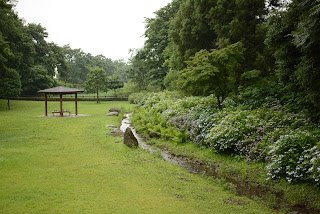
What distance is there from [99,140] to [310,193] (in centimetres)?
854

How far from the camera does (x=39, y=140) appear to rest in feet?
36.4

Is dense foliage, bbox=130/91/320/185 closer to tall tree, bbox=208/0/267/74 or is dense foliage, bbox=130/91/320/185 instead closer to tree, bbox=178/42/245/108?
tree, bbox=178/42/245/108

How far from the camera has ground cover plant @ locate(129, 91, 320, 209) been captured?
19.9 ft

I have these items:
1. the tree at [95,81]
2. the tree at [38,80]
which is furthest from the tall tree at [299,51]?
the tree at [38,80]

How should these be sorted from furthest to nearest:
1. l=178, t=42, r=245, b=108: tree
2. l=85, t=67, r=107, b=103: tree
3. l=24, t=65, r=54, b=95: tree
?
1. l=85, t=67, r=107, b=103: tree
2. l=24, t=65, r=54, b=95: tree
3. l=178, t=42, r=245, b=108: tree

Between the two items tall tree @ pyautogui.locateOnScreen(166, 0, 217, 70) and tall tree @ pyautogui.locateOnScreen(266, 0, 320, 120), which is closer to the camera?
tall tree @ pyautogui.locateOnScreen(266, 0, 320, 120)

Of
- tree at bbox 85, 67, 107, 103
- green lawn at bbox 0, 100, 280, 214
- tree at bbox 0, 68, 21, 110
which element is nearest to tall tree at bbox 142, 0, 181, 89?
tree at bbox 85, 67, 107, 103

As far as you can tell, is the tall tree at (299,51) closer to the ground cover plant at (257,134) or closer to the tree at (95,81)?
the ground cover plant at (257,134)

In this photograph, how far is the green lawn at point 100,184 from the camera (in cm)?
488

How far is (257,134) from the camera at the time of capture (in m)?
8.22

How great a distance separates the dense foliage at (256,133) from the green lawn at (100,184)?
1423 mm

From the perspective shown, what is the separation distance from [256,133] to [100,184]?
5192 mm

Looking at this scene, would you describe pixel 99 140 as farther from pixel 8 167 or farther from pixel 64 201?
pixel 64 201

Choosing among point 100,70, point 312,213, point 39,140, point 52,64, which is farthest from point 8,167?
point 52,64
